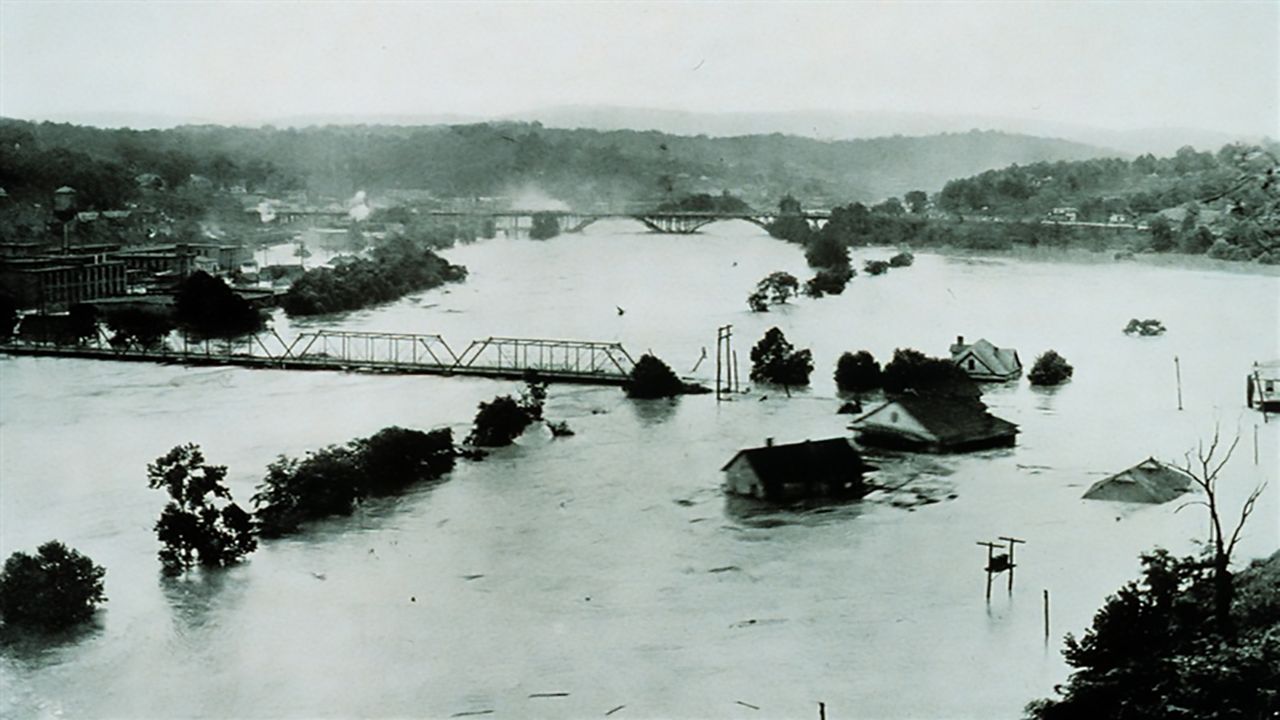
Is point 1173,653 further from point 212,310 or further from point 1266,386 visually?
point 212,310

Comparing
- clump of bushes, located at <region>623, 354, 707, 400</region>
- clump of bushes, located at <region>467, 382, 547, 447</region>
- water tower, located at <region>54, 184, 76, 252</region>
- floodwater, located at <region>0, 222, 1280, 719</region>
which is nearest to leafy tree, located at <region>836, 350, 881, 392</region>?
floodwater, located at <region>0, 222, 1280, 719</region>

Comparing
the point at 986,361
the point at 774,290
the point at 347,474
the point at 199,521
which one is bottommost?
the point at 199,521

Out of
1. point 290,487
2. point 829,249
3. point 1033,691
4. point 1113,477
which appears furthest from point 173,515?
point 1113,477

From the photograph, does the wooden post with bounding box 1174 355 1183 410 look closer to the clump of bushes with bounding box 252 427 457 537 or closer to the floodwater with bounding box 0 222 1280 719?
the floodwater with bounding box 0 222 1280 719

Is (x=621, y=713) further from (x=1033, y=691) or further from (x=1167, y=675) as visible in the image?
(x=1167, y=675)

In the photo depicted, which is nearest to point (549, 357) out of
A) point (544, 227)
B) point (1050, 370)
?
point (544, 227)

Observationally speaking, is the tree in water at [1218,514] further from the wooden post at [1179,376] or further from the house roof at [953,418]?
A: the house roof at [953,418]
